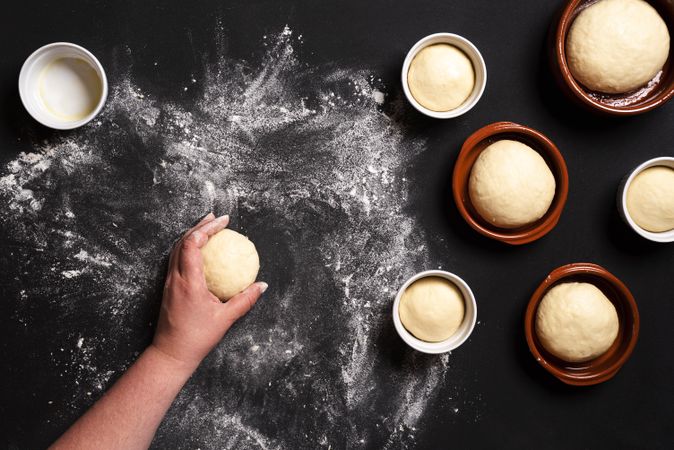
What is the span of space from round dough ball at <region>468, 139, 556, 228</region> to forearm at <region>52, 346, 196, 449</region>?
0.98m

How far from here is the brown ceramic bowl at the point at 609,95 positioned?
59.9 inches

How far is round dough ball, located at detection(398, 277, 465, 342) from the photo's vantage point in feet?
5.03

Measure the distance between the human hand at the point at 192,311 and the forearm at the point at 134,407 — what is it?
0.04 metres

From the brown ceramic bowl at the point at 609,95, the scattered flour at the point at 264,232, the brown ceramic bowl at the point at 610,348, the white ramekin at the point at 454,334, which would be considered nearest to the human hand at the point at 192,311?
the scattered flour at the point at 264,232

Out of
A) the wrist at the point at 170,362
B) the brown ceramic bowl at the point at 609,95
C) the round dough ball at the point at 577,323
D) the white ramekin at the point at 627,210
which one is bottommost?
the wrist at the point at 170,362

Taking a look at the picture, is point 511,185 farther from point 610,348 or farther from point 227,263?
point 227,263

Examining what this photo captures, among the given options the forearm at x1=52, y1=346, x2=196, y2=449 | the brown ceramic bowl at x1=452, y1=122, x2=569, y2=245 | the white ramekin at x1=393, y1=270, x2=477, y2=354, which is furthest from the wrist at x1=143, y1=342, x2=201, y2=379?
the brown ceramic bowl at x1=452, y1=122, x2=569, y2=245

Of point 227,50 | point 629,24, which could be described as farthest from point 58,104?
point 629,24

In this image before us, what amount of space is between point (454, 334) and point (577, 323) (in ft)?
1.16

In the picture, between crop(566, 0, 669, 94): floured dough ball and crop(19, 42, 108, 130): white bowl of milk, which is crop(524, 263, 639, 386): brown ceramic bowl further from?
crop(19, 42, 108, 130): white bowl of milk

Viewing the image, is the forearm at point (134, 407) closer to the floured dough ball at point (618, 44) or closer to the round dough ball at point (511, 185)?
the round dough ball at point (511, 185)

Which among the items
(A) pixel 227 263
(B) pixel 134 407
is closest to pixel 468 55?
(A) pixel 227 263

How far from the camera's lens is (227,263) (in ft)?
4.94

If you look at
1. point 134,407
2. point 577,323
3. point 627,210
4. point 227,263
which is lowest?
point 134,407
